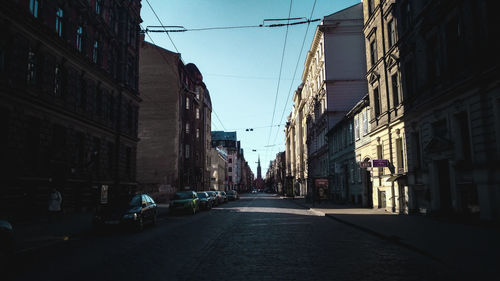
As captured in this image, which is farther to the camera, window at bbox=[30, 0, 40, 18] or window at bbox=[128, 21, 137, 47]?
window at bbox=[128, 21, 137, 47]

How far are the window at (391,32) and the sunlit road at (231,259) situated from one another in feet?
47.8

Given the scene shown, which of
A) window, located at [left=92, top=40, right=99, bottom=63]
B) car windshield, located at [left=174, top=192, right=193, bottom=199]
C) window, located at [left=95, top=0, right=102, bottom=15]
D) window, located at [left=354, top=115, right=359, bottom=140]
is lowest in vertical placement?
car windshield, located at [left=174, top=192, right=193, bottom=199]

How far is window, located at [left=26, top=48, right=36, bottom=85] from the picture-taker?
19303 mm

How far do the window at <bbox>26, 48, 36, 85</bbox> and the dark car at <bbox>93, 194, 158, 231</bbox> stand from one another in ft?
29.4

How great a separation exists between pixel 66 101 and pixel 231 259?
19.1m

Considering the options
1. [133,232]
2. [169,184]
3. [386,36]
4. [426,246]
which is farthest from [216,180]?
[426,246]

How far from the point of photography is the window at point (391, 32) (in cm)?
2245

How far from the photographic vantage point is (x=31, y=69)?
19.6 m

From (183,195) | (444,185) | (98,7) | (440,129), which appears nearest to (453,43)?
(440,129)

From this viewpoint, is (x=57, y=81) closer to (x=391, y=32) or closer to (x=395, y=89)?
(x=395, y=89)

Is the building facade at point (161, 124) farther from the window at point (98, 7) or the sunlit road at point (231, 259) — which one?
the sunlit road at point (231, 259)

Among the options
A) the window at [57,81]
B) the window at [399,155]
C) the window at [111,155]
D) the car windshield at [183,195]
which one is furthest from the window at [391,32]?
the window at [111,155]

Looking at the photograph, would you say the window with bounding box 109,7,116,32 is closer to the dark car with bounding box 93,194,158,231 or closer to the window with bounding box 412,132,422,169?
the dark car with bounding box 93,194,158,231

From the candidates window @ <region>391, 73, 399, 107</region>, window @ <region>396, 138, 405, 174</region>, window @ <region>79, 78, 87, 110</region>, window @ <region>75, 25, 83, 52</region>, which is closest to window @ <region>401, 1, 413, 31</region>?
window @ <region>391, 73, 399, 107</region>
